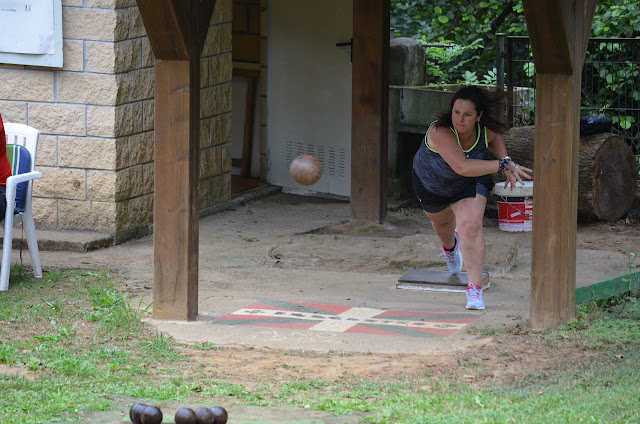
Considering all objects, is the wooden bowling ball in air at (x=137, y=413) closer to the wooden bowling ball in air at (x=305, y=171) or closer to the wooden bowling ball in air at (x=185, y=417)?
the wooden bowling ball in air at (x=185, y=417)

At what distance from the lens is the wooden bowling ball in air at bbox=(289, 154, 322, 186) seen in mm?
8711

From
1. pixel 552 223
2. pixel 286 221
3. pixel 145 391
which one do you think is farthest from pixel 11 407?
pixel 286 221

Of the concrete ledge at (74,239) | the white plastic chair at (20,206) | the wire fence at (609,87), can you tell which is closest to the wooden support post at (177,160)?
the white plastic chair at (20,206)

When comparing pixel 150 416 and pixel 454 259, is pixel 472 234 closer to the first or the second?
pixel 454 259

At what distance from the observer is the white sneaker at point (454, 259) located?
7.80 m

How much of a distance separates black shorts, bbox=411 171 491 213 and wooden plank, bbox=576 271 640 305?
92 centimetres

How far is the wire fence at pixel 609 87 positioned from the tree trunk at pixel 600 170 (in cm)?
69

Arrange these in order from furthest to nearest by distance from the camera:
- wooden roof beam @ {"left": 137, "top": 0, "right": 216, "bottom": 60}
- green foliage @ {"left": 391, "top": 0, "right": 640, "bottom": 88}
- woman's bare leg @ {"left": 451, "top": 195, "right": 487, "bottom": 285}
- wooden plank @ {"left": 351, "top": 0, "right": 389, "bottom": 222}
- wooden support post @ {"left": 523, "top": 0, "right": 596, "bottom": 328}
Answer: green foliage @ {"left": 391, "top": 0, "right": 640, "bottom": 88}, wooden plank @ {"left": 351, "top": 0, "right": 389, "bottom": 222}, woman's bare leg @ {"left": 451, "top": 195, "right": 487, "bottom": 285}, wooden roof beam @ {"left": 137, "top": 0, "right": 216, "bottom": 60}, wooden support post @ {"left": 523, "top": 0, "right": 596, "bottom": 328}

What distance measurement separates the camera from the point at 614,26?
12234mm

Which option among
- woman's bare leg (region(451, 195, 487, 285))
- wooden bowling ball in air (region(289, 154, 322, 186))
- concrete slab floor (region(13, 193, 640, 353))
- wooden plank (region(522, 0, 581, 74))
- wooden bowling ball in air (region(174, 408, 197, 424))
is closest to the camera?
wooden bowling ball in air (region(174, 408, 197, 424))

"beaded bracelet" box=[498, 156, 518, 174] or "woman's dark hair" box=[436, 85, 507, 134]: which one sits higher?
"woman's dark hair" box=[436, 85, 507, 134]

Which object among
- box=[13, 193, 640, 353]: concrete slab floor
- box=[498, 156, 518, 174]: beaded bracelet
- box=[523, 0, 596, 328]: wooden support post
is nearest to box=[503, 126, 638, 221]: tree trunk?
box=[13, 193, 640, 353]: concrete slab floor

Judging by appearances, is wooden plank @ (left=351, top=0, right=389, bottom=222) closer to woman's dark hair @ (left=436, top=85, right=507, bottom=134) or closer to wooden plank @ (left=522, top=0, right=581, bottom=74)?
woman's dark hair @ (left=436, top=85, right=507, bottom=134)

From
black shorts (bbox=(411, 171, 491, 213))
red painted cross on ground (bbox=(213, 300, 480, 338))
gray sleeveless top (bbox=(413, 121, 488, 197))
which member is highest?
gray sleeveless top (bbox=(413, 121, 488, 197))
